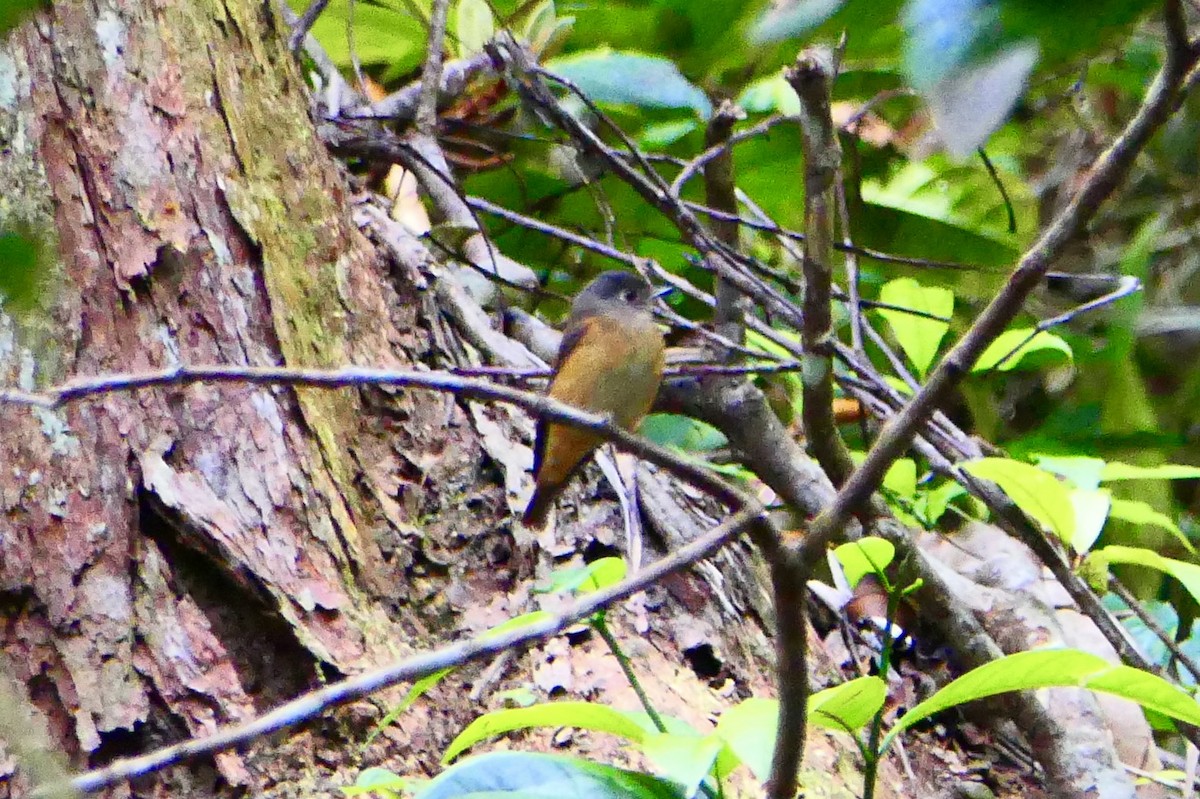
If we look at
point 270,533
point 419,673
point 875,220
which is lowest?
point 419,673

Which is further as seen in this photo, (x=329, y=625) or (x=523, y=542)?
(x=523, y=542)

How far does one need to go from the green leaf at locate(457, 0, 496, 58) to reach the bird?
79 centimetres

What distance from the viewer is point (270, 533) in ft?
7.43

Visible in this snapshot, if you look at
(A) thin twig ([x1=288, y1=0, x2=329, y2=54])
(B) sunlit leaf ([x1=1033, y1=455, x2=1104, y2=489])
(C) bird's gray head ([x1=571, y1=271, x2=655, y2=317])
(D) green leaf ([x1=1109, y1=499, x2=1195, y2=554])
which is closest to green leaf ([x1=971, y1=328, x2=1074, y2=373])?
(B) sunlit leaf ([x1=1033, y1=455, x2=1104, y2=489])

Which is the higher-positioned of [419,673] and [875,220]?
[875,220]

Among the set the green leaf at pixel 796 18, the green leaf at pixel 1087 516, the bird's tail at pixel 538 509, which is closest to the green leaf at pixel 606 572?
the green leaf at pixel 1087 516

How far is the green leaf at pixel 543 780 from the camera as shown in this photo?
133 cm

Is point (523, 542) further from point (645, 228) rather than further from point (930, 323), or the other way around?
point (645, 228)

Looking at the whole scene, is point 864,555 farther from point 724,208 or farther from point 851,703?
point 724,208

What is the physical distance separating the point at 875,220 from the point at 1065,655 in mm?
2728

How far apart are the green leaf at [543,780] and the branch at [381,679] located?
42 centimetres

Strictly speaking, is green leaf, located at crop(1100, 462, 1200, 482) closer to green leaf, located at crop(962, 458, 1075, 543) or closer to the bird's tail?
green leaf, located at crop(962, 458, 1075, 543)

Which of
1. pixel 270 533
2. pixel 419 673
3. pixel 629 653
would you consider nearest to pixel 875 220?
pixel 629 653

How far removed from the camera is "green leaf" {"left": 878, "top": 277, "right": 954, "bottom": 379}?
304cm
